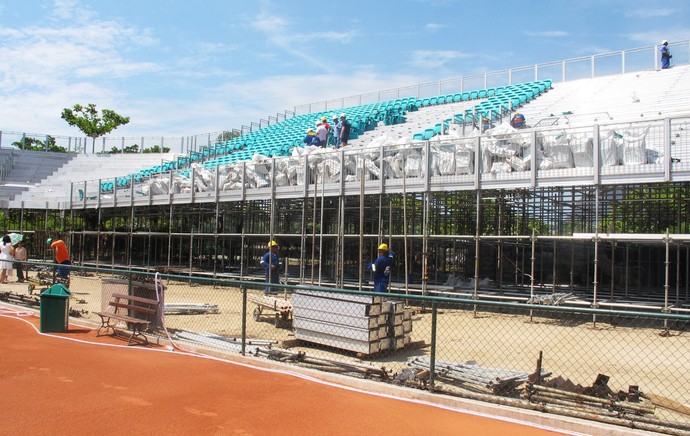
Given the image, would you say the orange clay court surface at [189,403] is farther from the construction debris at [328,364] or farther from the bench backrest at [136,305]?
the bench backrest at [136,305]

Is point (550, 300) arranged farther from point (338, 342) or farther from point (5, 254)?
point (5, 254)

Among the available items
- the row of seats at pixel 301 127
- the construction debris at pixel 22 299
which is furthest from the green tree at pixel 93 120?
the construction debris at pixel 22 299

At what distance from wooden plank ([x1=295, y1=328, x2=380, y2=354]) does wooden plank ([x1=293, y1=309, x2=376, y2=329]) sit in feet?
0.84

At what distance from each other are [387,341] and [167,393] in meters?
3.86

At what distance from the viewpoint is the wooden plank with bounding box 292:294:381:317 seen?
9352 millimetres

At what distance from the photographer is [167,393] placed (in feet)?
23.1

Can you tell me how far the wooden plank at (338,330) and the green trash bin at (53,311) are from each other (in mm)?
4589

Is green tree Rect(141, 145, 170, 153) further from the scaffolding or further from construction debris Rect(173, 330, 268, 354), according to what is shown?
construction debris Rect(173, 330, 268, 354)

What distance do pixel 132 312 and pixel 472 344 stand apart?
645cm

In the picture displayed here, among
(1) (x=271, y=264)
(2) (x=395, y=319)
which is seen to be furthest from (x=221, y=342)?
(1) (x=271, y=264)

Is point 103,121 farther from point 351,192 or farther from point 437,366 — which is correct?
point 437,366

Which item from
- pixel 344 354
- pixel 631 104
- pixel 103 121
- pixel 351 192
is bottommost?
pixel 344 354

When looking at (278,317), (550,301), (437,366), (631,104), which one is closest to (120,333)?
(278,317)

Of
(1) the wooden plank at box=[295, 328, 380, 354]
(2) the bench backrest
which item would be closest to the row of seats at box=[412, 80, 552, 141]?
(1) the wooden plank at box=[295, 328, 380, 354]
